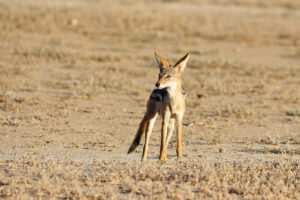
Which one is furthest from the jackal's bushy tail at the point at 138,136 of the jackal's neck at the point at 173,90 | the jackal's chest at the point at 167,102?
the jackal's neck at the point at 173,90

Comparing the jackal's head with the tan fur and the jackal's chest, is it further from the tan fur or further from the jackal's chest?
the jackal's chest

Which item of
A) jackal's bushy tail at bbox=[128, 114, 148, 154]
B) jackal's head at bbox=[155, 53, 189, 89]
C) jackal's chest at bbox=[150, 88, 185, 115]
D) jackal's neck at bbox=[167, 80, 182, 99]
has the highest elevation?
jackal's head at bbox=[155, 53, 189, 89]

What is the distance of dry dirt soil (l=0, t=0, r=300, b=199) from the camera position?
233 inches

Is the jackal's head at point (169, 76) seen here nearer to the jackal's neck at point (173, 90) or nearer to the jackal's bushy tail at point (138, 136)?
the jackal's neck at point (173, 90)

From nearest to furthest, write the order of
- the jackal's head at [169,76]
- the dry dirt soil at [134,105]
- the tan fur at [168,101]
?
1. the dry dirt soil at [134,105]
2. the jackal's head at [169,76]
3. the tan fur at [168,101]

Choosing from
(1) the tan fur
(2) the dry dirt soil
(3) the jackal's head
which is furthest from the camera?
(1) the tan fur

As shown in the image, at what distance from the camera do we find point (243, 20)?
1073 inches

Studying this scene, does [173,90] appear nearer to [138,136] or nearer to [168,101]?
[168,101]

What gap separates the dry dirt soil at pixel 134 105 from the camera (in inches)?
233

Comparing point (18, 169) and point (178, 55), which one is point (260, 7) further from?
point (18, 169)

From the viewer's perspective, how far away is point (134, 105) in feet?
38.5

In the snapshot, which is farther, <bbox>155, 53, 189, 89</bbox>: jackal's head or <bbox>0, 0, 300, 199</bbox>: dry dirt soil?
<bbox>155, 53, 189, 89</bbox>: jackal's head

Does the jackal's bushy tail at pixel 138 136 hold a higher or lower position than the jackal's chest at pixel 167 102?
lower

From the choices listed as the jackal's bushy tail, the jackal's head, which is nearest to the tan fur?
the jackal's head
